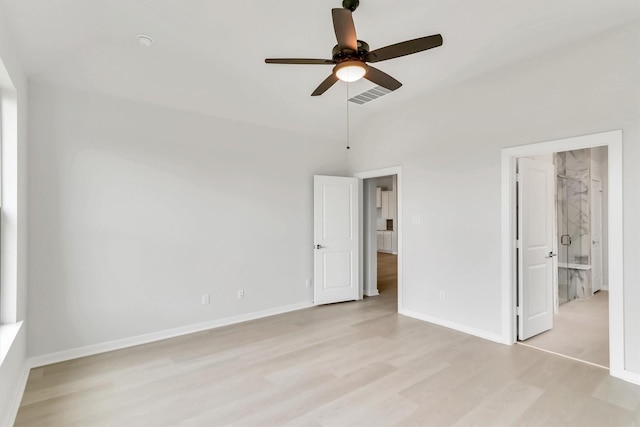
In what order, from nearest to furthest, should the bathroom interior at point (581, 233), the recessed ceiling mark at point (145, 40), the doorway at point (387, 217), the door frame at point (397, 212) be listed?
the recessed ceiling mark at point (145, 40)
the door frame at point (397, 212)
the bathroom interior at point (581, 233)
the doorway at point (387, 217)

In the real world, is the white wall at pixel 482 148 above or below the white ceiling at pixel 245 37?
below

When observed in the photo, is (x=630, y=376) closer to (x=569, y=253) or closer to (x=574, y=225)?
(x=569, y=253)

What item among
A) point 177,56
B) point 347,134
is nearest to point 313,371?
point 177,56

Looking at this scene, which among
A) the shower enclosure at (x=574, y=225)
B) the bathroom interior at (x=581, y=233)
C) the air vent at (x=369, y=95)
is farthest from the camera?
the shower enclosure at (x=574, y=225)

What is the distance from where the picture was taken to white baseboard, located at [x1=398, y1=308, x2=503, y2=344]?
3.60m

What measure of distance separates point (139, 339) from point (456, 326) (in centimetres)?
367

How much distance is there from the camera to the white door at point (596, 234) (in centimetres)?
570

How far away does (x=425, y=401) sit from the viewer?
2432mm

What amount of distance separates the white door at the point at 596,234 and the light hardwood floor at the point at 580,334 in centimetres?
86

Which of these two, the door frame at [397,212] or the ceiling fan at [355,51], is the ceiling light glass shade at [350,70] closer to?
the ceiling fan at [355,51]

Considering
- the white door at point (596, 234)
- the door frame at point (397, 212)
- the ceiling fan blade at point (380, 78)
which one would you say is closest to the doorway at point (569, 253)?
the white door at point (596, 234)

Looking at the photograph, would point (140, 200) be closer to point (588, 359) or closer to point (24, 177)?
point (24, 177)

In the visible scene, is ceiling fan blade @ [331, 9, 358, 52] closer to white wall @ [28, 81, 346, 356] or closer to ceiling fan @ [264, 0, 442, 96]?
ceiling fan @ [264, 0, 442, 96]

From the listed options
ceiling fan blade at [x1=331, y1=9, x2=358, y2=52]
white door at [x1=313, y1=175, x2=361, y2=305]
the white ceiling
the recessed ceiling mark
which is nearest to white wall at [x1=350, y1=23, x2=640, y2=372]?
the white ceiling
